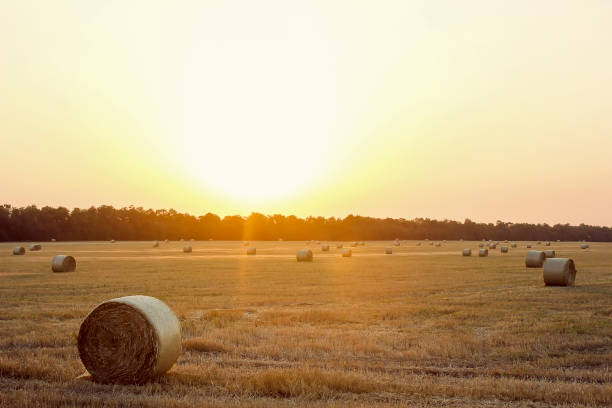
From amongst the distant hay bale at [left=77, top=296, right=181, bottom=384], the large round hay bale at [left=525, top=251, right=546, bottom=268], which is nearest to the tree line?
the large round hay bale at [left=525, top=251, right=546, bottom=268]

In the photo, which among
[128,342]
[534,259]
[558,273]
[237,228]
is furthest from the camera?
[237,228]

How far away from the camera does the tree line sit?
11056 cm

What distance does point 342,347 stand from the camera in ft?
37.6

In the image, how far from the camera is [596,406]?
7496mm

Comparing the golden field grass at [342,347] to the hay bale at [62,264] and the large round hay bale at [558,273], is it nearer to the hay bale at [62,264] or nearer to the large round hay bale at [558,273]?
the large round hay bale at [558,273]

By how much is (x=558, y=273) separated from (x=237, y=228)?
114574 mm

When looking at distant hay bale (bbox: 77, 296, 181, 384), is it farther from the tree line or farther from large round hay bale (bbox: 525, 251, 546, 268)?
the tree line

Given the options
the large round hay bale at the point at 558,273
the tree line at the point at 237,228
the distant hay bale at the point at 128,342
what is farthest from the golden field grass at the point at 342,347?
the tree line at the point at 237,228

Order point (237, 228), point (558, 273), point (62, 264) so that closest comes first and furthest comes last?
point (558, 273), point (62, 264), point (237, 228)

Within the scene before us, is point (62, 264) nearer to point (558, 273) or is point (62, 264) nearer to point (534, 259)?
point (558, 273)

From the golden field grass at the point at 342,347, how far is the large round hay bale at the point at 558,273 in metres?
0.98

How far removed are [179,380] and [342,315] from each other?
6.71 meters

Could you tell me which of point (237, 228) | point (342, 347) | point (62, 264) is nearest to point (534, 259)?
point (342, 347)

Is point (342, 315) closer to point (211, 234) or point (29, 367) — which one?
point (29, 367)
